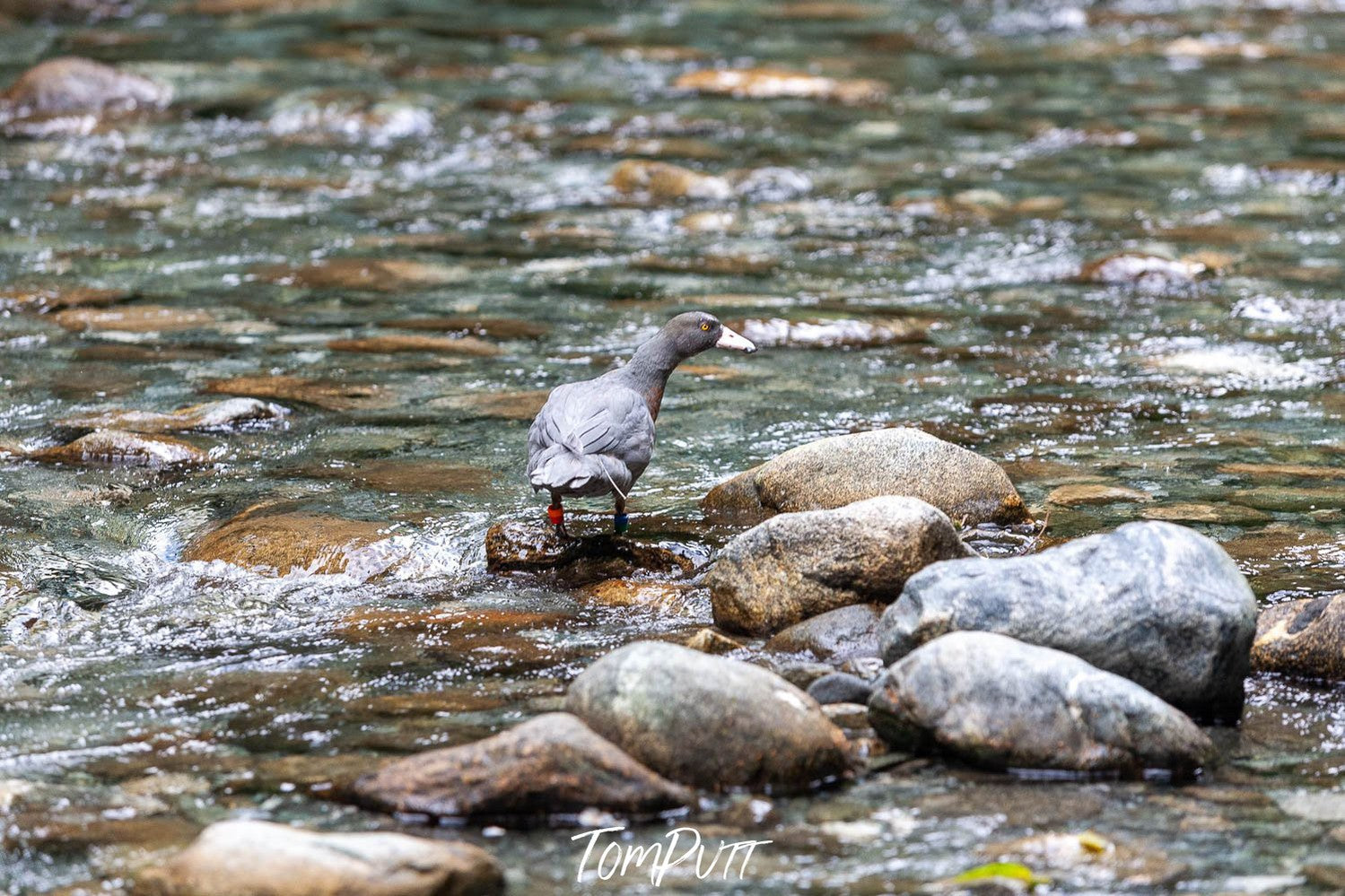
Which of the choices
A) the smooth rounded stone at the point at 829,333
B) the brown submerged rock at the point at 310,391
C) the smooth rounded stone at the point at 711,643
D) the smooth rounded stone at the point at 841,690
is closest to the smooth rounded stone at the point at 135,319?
the brown submerged rock at the point at 310,391

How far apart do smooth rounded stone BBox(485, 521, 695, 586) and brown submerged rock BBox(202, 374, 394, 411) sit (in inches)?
83.8

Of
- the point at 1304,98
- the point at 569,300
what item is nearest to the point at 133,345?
the point at 569,300

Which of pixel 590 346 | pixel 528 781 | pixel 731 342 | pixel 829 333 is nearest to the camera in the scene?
pixel 528 781

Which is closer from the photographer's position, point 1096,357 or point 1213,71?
point 1096,357

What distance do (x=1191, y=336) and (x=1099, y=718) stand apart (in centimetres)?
515

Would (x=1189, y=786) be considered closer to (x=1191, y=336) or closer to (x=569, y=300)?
(x=1191, y=336)

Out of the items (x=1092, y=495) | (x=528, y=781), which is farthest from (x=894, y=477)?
(x=528, y=781)

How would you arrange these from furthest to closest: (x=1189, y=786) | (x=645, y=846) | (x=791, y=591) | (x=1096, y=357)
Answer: (x=1096, y=357) → (x=791, y=591) → (x=1189, y=786) → (x=645, y=846)

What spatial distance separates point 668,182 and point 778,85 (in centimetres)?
384

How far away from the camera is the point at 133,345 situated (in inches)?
347

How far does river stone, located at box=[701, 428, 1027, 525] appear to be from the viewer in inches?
240

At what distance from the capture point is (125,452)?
704cm

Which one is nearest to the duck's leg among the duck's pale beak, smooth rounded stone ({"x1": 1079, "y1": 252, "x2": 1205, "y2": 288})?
the duck's pale beak

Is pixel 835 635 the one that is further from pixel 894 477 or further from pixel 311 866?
pixel 311 866
